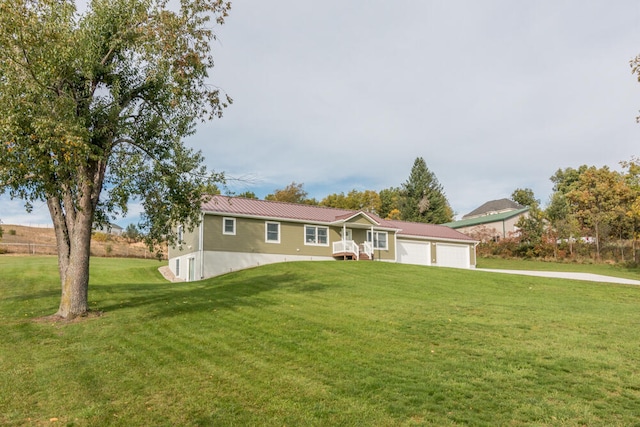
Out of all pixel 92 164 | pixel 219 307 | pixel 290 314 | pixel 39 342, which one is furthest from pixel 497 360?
pixel 92 164

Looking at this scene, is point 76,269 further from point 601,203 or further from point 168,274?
point 601,203

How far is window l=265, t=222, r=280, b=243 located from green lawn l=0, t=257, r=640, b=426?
1392 centimetres

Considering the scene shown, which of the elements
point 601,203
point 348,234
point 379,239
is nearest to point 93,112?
point 348,234

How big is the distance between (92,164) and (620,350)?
40.0 feet

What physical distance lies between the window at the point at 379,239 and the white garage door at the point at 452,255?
19.9 ft

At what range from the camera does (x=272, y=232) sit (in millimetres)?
27953

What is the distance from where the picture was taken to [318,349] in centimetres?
766

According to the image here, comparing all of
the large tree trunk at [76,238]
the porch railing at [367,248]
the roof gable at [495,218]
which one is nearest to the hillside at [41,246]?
the porch railing at [367,248]

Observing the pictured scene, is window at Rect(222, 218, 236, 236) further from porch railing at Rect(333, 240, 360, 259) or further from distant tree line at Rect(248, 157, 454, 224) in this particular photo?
distant tree line at Rect(248, 157, 454, 224)

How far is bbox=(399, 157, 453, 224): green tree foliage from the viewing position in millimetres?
56188

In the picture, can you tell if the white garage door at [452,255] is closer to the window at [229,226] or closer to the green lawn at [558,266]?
the green lawn at [558,266]

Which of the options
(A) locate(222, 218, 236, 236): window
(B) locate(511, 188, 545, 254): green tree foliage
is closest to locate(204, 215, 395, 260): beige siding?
(A) locate(222, 218, 236, 236): window

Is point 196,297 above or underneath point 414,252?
underneath

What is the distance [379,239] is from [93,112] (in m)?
24.7
